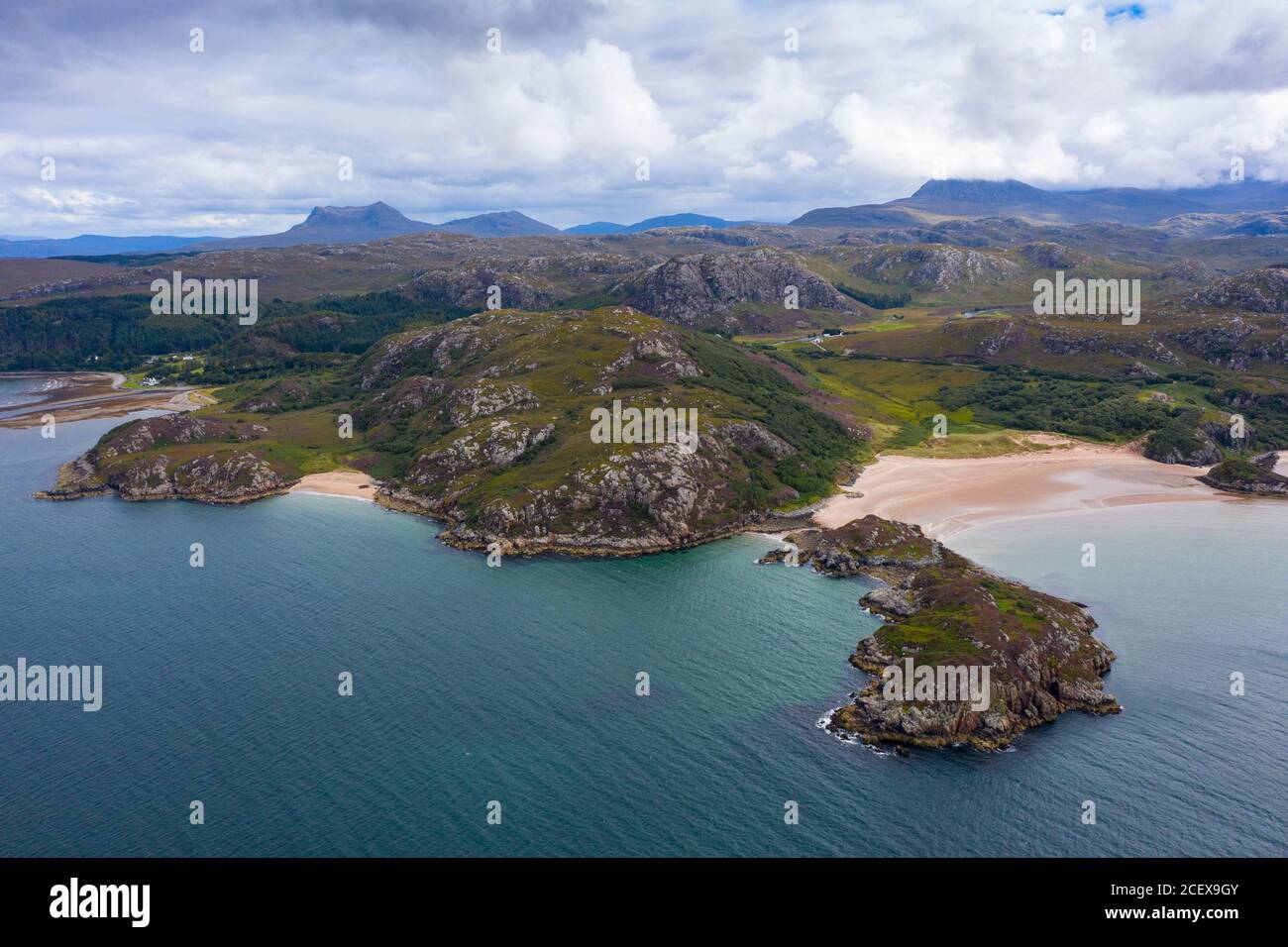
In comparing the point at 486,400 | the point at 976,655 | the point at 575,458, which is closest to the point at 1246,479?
the point at 976,655

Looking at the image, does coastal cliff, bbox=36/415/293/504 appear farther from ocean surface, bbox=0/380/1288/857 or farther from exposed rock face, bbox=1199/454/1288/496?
exposed rock face, bbox=1199/454/1288/496

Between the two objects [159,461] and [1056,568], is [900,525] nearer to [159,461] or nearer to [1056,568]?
[1056,568]

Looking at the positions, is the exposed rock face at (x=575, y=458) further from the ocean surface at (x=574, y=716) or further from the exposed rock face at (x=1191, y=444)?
the exposed rock face at (x=1191, y=444)

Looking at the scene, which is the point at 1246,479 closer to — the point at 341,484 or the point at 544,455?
the point at 544,455

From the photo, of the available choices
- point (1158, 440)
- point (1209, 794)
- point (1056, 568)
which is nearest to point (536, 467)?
point (1056, 568)

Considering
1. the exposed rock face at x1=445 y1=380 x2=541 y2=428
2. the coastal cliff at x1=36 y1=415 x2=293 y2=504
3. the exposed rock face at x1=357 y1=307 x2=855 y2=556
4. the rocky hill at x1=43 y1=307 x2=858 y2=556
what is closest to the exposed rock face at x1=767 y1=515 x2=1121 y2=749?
the exposed rock face at x1=357 y1=307 x2=855 y2=556
